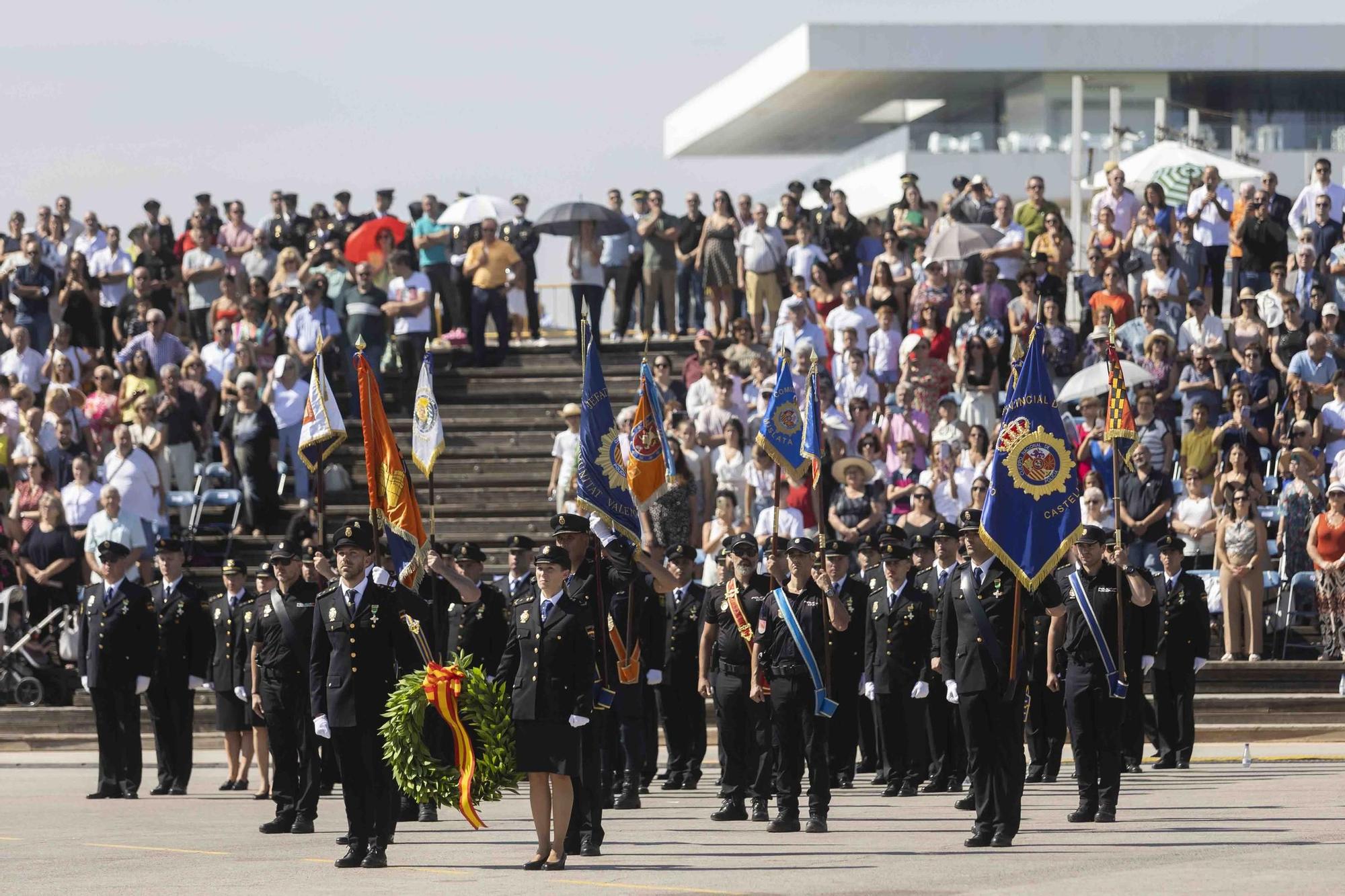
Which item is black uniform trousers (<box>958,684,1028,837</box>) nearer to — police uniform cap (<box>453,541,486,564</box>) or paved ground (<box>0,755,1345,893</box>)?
paved ground (<box>0,755,1345,893</box>)

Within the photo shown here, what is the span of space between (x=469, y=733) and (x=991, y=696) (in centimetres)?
295

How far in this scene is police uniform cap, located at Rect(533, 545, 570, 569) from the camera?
484 inches

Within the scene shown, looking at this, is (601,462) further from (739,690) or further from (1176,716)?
(1176,716)

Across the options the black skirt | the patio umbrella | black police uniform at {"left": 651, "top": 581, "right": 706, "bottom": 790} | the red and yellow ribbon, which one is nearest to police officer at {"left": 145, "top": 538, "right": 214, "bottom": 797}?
black police uniform at {"left": 651, "top": 581, "right": 706, "bottom": 790}

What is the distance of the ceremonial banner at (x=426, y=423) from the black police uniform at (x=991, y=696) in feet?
12.1

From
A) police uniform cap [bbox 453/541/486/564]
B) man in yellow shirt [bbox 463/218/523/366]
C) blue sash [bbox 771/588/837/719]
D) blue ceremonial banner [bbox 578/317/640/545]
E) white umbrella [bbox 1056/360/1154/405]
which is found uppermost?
man in yellow shirt [bbox 463/218/523/366]

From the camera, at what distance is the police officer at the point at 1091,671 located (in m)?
13.8

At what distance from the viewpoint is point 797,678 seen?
14.0m

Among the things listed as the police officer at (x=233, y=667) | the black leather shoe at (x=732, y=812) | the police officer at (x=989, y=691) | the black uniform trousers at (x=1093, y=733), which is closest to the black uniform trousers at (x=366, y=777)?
the black leather shoe at (x=732, y=812)

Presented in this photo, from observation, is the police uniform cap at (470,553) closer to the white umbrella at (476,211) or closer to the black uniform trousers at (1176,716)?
the black uniform trousers at (1176,716)

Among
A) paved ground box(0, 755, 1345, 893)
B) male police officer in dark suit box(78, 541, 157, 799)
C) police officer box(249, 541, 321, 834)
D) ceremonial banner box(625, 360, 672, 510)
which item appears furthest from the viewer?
male police officer in dark suit box(78, 541, 157, 799)

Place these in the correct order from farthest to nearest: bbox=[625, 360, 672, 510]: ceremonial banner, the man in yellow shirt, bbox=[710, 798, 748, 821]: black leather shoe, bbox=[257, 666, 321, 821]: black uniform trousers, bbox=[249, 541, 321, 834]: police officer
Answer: the man in yellow shirt
bbox=[625, 360, 672, 510]: ceremonial banner
bbox=[710, 798, 748, 821]: black leather shoe
bbox=[257, 666, 321, 821]: black uniform trousers
bbox=[249, 541, 321, 834]: police officer

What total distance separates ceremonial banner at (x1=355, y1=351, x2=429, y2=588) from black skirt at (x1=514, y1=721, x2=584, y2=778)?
189 centimetres

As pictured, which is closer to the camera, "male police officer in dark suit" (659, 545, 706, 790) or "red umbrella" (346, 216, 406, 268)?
"male police officer in dark suit" (659, 545, 706, 790)
